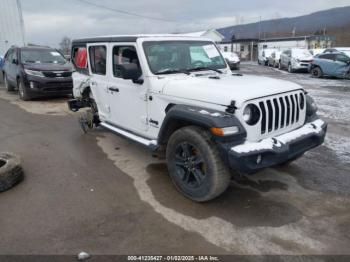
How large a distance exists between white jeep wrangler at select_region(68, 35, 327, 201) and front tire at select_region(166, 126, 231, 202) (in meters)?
0.01

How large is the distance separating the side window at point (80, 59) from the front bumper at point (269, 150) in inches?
157

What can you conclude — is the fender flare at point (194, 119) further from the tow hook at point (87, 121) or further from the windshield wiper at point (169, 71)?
the tow hook at point (87, 121)

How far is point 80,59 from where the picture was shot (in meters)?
6.31

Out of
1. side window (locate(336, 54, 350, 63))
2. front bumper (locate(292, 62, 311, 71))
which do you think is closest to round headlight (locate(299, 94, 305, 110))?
side window (locate(336, 54, 350, 63))

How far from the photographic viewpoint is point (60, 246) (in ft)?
9.91

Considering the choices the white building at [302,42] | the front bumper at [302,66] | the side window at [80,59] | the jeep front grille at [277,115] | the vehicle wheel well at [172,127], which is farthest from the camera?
the white building at [302,42]

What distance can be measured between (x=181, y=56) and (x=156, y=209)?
222 cm

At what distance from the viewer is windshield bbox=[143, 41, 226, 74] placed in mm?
4352

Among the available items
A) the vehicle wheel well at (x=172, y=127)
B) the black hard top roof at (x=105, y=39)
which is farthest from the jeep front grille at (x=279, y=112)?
the black hard top roof at (x=105, y=39)

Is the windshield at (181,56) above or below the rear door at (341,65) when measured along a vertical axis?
above

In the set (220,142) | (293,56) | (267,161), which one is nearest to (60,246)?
(220,142)

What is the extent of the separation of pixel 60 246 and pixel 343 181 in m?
3.61

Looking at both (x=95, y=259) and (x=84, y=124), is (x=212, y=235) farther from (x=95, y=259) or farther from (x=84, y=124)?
(x=84, y=124)

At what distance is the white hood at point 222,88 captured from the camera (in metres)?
3.39
